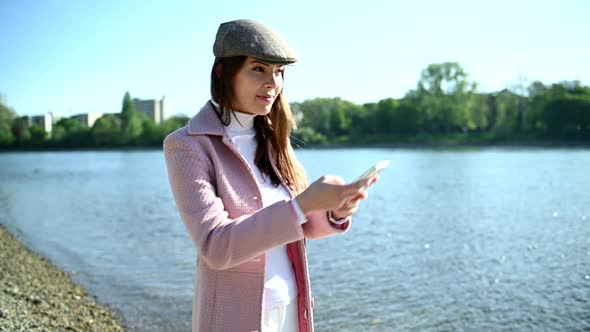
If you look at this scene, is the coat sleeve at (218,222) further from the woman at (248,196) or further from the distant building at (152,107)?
the distant building at (152,107)

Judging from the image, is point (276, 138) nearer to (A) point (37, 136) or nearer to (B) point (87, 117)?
(A) point (37, 136)

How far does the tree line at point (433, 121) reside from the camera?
6700 cm

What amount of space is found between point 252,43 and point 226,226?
0.55 metres

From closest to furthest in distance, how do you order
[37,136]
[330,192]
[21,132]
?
[330,192] < [21,132] < [37,136]

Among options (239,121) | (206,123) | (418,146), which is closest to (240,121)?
(239,121)

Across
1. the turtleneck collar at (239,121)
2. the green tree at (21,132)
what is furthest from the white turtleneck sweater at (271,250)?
the green tree at (21,132)

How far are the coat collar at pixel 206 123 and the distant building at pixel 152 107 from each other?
14350 centimetres

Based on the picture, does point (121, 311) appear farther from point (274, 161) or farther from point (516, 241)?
point (516, 241)

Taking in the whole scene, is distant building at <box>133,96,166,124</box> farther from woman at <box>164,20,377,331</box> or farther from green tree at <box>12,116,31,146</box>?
woman at <box>164,20,377,331</box>

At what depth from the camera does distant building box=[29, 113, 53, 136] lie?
10189 centimetres

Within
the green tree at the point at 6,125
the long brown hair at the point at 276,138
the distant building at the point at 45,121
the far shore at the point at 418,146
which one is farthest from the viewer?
the distant building at the point at 45,121

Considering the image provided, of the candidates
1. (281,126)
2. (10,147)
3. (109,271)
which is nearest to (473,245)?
(109,271)

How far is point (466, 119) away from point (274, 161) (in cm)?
8016

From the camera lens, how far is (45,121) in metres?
111
